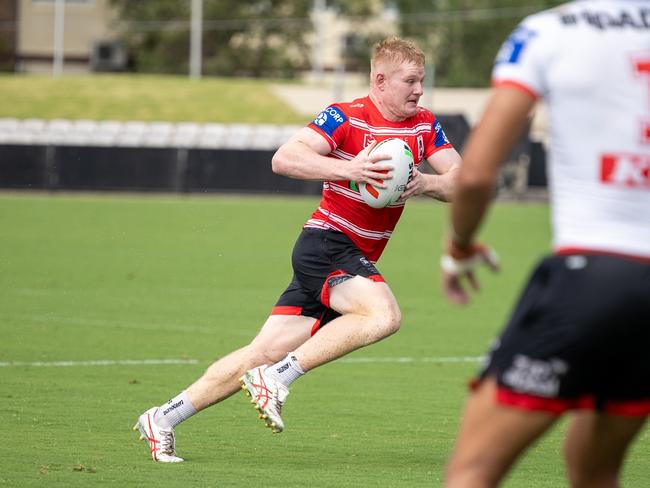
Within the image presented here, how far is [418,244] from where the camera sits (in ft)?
78.0

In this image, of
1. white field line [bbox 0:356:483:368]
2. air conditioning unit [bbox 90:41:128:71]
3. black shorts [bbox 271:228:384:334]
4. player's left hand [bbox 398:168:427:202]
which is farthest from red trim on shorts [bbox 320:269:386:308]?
air conditioning unit [bbox 90:41:128:71]

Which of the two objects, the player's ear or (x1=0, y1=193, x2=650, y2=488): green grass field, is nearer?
(x1=0, y1=193, x2=650, y2=488): green grass field

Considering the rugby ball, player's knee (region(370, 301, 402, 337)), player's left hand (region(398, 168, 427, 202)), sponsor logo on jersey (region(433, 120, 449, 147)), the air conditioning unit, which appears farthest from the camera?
the air conditioning unit

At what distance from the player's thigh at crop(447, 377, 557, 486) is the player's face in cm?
351

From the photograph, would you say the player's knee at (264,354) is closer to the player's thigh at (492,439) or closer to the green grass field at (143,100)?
the player's thigh at (492,439)

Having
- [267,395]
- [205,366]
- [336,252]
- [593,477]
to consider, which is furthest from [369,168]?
[205,366]

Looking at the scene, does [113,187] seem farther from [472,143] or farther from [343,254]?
[472,143]

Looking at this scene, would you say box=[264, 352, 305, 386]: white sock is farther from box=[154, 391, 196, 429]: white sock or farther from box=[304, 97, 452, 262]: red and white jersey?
box=[304, 97, 452, 262]: red and white jersey

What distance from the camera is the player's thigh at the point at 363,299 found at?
666 cm

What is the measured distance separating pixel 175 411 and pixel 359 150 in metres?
1.63

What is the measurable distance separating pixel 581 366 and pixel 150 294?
12295 millimetres

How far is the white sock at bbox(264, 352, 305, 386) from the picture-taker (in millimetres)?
6656

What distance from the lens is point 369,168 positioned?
6.53 metres

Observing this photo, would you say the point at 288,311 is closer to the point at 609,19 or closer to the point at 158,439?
the point at 158,439
